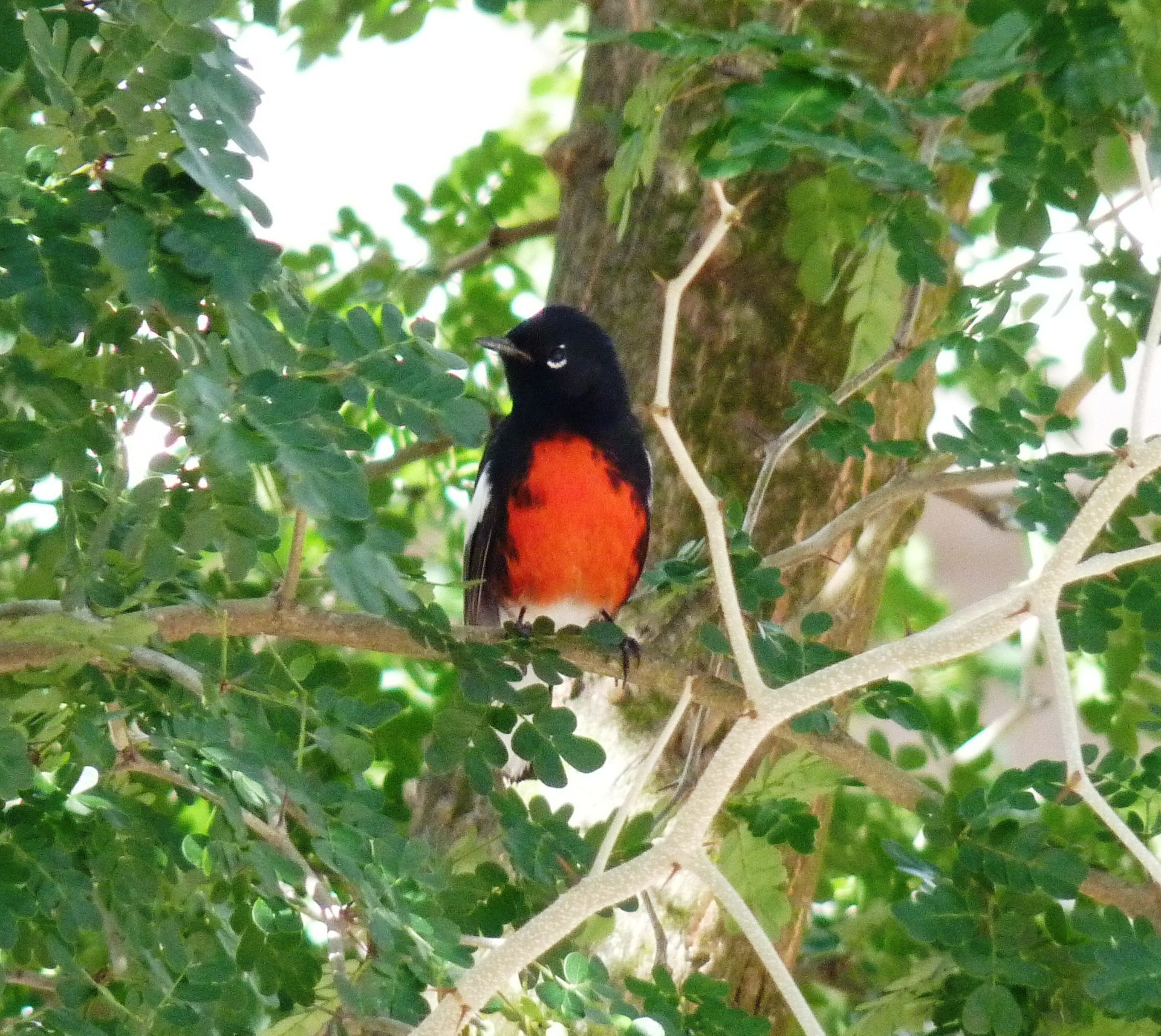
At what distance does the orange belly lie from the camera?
4.14 m

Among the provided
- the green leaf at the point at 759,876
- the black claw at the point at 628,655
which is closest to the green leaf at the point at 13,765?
the black claw at the point at 628,655

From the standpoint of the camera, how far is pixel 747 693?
1.98 m

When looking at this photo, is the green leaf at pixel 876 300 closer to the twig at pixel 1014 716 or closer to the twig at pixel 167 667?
the twig at pixel 1014 716

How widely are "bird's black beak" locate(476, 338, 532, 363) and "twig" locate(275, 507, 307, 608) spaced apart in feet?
5.16

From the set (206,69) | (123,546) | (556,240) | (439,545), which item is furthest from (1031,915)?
(439,545)

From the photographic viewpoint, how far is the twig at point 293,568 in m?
2.58

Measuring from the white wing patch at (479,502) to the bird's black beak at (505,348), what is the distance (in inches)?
13.6

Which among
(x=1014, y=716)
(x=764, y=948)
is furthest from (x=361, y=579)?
(x=1014, y=716)

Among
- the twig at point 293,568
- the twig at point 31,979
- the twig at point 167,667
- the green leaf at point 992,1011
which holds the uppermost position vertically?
the twig at point 293,568

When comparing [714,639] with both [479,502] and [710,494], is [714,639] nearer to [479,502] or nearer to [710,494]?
[710,494]

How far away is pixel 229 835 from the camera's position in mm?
2256

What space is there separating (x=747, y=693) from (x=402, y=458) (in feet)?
8.13

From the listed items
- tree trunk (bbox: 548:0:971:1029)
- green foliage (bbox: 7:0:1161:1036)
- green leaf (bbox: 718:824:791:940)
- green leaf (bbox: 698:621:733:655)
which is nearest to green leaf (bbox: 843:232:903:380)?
green foliage (bbox: 7:0:1161:1036)

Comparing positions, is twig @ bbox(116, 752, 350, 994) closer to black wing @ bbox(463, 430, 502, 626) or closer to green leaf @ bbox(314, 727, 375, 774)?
green leaf @ bbox(314, 727, 375, 774)
